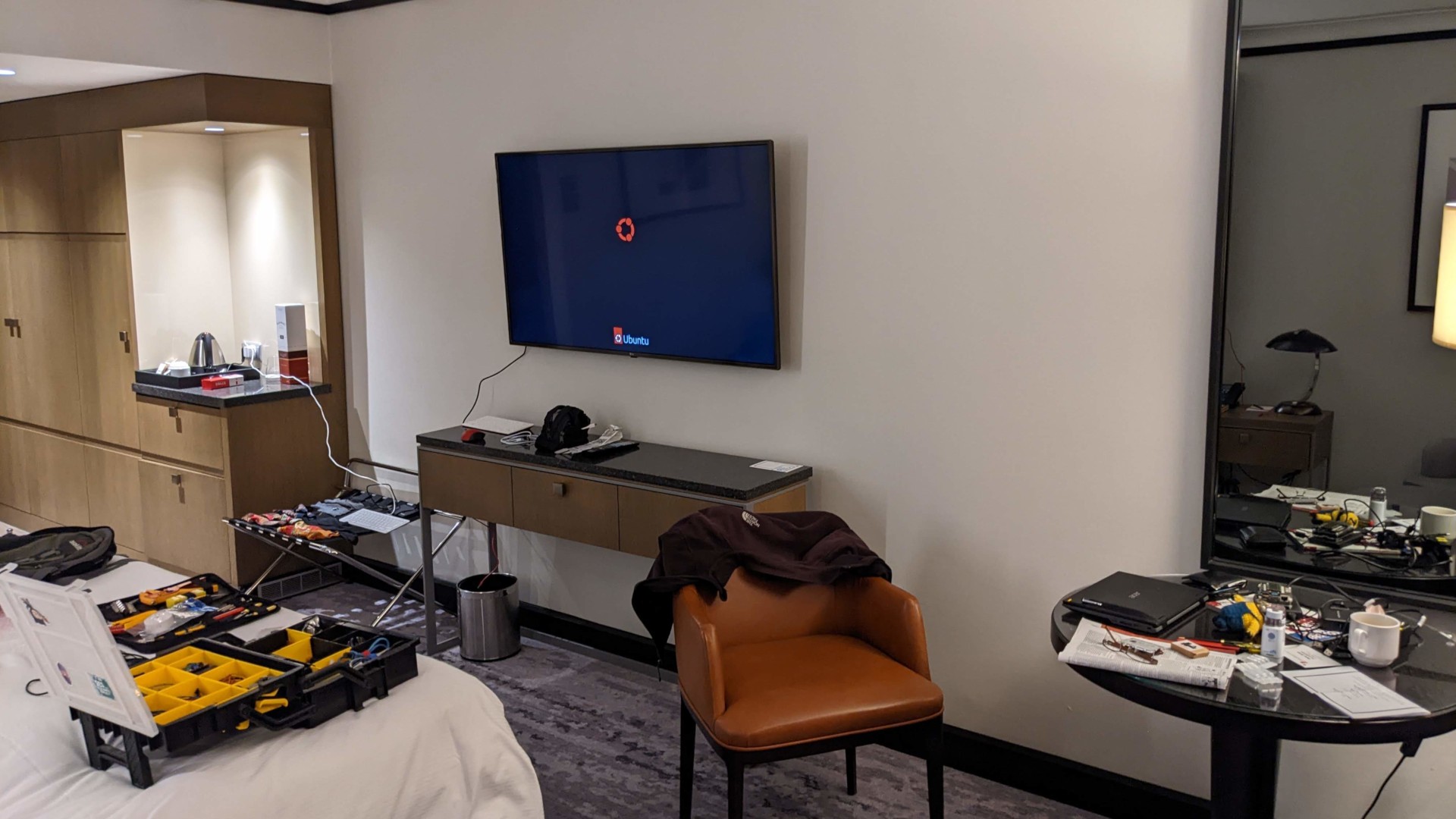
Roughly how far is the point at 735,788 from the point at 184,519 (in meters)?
3.30

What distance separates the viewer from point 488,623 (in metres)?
4.00

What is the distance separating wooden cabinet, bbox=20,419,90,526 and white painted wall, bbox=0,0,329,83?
208cm

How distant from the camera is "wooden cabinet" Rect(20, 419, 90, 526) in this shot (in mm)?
5293

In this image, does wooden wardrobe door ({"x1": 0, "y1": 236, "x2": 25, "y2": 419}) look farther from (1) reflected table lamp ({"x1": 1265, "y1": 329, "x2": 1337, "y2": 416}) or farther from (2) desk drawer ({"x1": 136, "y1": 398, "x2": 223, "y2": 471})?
(1) reflected table lamp ({"x1": 1265, "y1": 329, "x2": 1337, "y2": 416})

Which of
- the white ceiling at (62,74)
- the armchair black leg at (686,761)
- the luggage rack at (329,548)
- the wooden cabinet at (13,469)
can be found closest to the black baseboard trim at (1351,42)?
the armchair black leg at (686,761)

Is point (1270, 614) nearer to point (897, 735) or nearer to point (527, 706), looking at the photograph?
point (897, 735)

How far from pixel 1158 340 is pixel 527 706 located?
7.60ft

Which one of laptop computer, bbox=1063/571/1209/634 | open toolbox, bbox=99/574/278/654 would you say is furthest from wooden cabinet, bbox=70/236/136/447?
laptop computer, bbox=1063/571/1209/634

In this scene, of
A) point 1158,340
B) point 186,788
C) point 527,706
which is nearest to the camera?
point 186,788

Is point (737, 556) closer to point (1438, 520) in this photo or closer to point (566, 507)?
point (566, 507)

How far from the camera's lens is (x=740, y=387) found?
11.7 ft

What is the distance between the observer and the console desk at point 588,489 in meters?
3.27

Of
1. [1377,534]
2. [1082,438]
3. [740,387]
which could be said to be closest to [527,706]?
[740,387]

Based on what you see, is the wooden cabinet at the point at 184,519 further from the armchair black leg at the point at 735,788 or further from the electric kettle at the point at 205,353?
the armchair black leg at the point at 735,788
